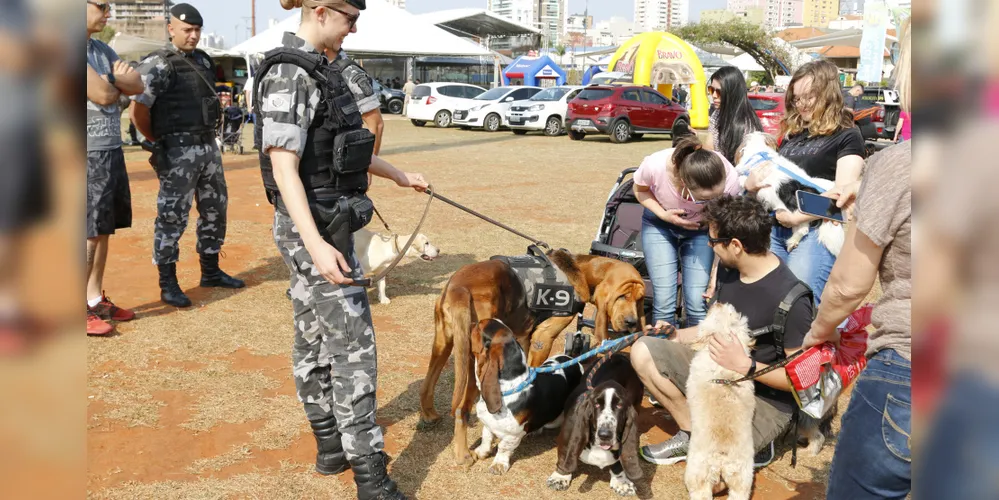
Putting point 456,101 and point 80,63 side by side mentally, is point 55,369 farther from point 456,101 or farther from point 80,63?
point 456,101

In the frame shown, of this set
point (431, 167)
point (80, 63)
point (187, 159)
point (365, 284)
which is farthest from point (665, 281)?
point (431, 167)

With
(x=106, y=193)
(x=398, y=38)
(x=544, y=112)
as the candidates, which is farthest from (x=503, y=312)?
(x=398, y=38)

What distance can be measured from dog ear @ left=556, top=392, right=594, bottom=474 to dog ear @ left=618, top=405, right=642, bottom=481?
0.55ft

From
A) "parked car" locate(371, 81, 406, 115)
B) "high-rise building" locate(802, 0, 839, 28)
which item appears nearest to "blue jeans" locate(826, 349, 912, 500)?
"parked car" locate(371, 81, 406, 115)

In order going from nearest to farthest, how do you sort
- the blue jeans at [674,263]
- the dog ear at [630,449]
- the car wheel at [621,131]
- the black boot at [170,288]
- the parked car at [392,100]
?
the dog ear at [630,449] < the blue jeans at [674,263] < the black boot at [170,288] < the car wheel at [621,131] < the parked car at [392,100]

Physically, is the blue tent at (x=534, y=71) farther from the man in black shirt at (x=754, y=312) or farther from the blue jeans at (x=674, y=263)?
the man in black shirt at (x=754, y=312)

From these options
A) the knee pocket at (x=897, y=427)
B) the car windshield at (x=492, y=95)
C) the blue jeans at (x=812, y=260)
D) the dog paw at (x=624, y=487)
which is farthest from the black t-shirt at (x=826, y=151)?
the car windshield at (x=492, y=95)

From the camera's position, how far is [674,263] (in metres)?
4.70

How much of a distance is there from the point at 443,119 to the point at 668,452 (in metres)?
23.1

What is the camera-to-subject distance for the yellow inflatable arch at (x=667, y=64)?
19.7m

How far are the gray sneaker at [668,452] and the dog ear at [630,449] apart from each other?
0.39 m

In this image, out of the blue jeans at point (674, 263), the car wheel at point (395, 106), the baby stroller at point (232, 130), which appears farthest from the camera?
the car wheel at point (395, 106)

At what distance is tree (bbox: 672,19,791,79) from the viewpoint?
4438cm

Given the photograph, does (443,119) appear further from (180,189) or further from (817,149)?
(817,149)
